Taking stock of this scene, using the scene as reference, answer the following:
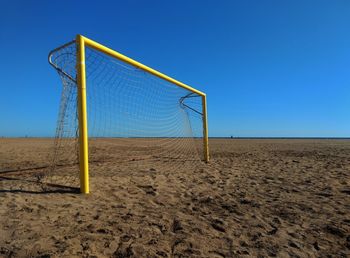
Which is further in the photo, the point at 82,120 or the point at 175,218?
the point at 82,120

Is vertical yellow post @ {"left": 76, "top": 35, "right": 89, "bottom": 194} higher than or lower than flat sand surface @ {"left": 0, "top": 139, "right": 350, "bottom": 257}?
higher

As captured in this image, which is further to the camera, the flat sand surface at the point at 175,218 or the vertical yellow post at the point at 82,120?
the vertical yellow post at the point at 82,120

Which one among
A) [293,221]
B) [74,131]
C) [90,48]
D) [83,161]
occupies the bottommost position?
[293,221]

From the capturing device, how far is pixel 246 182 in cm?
680

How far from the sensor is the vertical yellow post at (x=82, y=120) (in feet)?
17.1

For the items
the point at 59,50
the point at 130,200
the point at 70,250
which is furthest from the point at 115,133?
the point at 70,250

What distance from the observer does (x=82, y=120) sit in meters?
5.22

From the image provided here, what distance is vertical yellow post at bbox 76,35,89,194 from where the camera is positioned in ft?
17.1

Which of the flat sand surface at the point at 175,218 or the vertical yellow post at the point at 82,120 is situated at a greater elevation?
the vertical yellow post at the point at 82,120

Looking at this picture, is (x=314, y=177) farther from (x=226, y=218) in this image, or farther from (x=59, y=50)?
(x=59, y=50)

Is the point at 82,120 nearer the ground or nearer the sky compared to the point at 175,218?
nearer the sky

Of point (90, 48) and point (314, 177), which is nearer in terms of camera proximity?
point (90, 48)

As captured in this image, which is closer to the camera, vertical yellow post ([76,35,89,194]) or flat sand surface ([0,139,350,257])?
flat sand surface ([0,139,350,257])

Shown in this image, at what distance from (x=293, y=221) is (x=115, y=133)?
16.9ft
